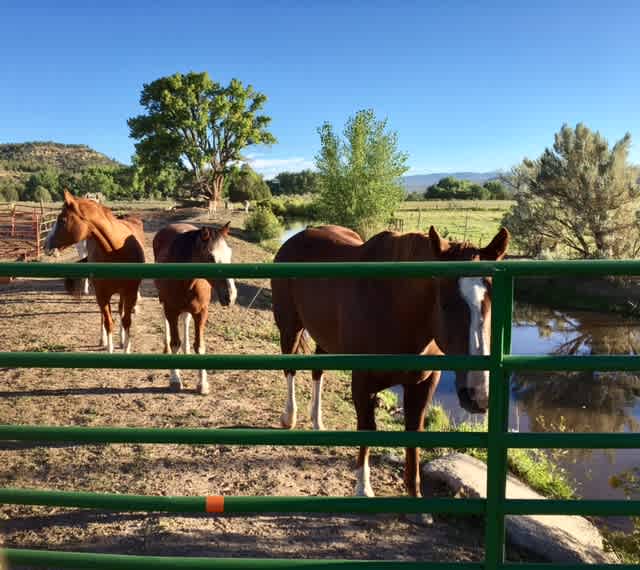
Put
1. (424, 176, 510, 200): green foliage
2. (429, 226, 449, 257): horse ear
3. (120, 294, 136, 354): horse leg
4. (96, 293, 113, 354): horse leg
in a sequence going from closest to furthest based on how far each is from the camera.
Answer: (429, 226, 449, 257): horse ear < (96, 293, 113, 354): horse leg < (120, 294, 136, 354): horse leg < (424, 176, 510, 200): green foliage

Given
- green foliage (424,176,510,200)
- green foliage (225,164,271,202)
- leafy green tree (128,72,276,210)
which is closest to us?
leafy green tree (128,72,276,210)

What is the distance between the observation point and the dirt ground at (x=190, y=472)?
3.23 m

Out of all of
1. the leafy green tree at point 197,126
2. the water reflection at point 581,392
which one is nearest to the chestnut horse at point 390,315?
the water reflection at point 581,392

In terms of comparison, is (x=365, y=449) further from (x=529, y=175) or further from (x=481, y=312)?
(x=529, y=175)

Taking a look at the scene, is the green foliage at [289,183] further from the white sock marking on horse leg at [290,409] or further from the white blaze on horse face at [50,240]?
the white sock marking on horse leg at [290,409]

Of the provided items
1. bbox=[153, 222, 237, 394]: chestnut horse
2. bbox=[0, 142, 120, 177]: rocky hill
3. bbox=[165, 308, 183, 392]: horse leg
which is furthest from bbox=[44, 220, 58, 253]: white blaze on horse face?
bbox=[0, 142, 120, 177]: rocky hill

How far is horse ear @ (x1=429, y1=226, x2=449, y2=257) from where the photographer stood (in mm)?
2566

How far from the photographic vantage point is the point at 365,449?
3814 millimetres

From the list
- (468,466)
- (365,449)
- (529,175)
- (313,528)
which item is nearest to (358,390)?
(365,449)

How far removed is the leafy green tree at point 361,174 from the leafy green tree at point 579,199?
610 cm

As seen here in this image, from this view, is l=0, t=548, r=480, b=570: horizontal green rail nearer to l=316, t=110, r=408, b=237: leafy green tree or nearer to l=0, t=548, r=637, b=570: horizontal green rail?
l=0, t=548, r=637, b=570: horizontal green rail

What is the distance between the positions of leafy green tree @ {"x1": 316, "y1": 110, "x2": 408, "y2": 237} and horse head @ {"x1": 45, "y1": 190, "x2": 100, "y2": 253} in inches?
820

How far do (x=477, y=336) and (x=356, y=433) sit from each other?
29.4 inches

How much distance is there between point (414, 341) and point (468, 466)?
1.66m
